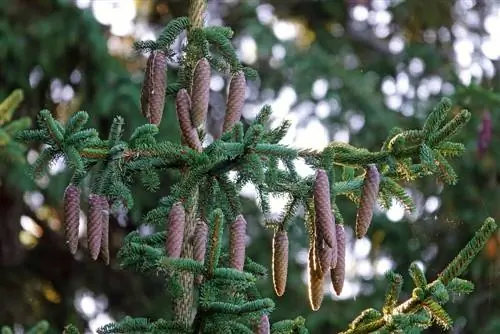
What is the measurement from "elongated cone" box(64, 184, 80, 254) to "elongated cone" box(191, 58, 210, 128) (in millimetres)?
280

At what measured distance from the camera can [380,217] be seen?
7.04m

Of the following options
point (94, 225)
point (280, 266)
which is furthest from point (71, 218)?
point (280, 266)

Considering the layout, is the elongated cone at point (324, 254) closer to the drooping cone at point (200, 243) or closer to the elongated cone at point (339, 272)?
the elongated cone at point (339, 272)

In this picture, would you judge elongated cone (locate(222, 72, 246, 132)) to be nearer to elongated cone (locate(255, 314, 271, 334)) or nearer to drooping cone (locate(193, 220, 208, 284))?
drooping cone (locate(193, 220, 208, 284))

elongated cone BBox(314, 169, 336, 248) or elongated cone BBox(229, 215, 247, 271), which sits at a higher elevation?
elongated cone BBox(314, 169, 336, 248)

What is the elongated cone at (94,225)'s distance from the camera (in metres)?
1.98

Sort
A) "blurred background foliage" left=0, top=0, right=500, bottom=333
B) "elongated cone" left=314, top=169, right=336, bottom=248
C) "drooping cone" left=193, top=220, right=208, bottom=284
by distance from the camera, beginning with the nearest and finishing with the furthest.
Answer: "elongated cone" left=314, top=169, right=336, bottom=248 < "drooping cone" left=193, top=220, right=208, bottom=284 < "blurred background foliage" left=0, top=0, right=500, bottom=333

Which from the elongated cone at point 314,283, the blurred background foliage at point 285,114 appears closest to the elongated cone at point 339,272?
the elongated cone at point 314,283

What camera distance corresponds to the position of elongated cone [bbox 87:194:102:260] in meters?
1.98

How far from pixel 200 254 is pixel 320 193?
0.89 ft

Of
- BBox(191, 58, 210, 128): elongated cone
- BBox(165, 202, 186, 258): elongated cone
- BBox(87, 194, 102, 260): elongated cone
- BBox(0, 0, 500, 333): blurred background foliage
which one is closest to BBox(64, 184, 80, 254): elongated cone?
BBox(87, 194, 102, 260): elongated cone

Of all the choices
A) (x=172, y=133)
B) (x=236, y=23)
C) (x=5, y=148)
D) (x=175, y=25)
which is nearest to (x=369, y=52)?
(x=236, y=23)

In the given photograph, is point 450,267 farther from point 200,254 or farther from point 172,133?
point 172,133

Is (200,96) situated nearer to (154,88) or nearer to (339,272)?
(154,88)
